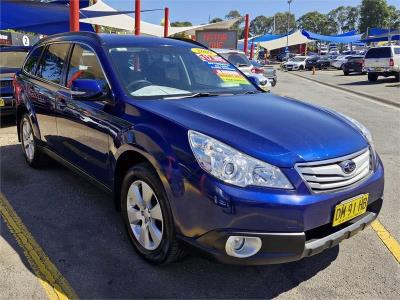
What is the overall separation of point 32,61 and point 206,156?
12.4ft

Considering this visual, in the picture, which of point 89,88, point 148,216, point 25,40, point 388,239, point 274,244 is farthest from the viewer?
point 25,40

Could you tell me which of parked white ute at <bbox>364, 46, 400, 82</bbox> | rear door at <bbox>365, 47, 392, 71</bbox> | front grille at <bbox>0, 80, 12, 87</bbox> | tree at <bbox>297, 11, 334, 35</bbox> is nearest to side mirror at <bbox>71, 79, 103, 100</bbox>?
front grille at <bbox>0, 80, 12, 87</bbox>

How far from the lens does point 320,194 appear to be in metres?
2.63

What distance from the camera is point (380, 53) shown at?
861 inches

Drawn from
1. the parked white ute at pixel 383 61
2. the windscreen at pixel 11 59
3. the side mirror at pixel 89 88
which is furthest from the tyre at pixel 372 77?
the side mirror at pixel 89 88

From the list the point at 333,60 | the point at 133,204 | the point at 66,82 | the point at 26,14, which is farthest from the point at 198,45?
the point at 333,60

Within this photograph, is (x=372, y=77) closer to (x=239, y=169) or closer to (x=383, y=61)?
(x=383, y=61)

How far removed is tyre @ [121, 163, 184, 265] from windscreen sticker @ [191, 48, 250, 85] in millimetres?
1584

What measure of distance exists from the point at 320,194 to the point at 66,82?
286 centimetres

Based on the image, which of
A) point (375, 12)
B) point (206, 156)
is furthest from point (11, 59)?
point (375, 12)

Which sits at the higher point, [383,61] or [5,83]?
[383,61]

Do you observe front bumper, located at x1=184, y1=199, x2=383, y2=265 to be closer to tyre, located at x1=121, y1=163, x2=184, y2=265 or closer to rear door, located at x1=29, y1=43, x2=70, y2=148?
tyre, located at x1=121, y1=163, x2=184, y2=265

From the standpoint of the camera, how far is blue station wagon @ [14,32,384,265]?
8.36ft

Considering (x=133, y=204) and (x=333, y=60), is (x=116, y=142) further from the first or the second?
(x=333, y=60)
